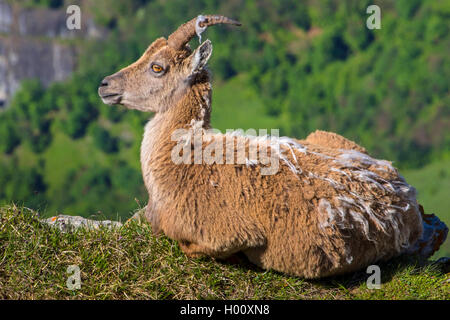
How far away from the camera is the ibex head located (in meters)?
8.86

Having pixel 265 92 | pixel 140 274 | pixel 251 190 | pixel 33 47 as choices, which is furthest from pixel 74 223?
pixel 33 47

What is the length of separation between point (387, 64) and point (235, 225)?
154m

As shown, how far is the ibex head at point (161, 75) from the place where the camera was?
29.1ft

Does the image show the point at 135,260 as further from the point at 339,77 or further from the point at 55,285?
the point at 339,77

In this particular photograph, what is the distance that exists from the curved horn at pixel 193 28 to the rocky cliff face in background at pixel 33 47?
157 m

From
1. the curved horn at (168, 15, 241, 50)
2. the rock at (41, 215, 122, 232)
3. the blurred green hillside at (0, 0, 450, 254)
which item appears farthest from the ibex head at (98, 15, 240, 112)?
the blurred green hillside at (0, 0, 450, 254)

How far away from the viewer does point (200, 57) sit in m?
8.86

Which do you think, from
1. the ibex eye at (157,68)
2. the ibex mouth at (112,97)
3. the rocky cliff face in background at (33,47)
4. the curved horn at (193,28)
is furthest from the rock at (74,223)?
the rocky cliff face in background at (33,47)

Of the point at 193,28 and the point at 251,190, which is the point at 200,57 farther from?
the point at 251,190

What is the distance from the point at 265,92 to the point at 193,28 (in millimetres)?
153411

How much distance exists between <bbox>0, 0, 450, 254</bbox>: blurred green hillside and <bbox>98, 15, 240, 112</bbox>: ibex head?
118 meters

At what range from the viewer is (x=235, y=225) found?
7.90 meters

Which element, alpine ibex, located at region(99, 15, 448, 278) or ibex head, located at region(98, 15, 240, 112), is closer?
alpine ibex, located at region(99, 15, 448, 278)

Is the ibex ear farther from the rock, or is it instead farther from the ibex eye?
the rock
